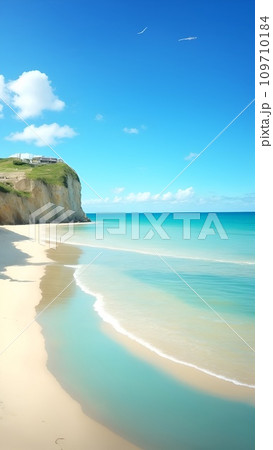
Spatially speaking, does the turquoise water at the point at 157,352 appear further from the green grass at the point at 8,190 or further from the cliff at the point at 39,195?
the cliff at the point at 39,195

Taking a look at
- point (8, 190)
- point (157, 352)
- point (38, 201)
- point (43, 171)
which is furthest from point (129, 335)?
point (43, 171)

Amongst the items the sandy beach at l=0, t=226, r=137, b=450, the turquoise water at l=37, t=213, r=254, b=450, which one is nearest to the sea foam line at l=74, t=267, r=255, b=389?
the turquoise water at l=37, t=213, r=254, b=450

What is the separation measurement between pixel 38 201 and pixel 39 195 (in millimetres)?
918

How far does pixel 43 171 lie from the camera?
5825 centimetres

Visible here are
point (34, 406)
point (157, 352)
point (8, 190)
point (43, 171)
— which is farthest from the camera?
point (43, 171)

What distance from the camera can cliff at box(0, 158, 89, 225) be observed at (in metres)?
41.3

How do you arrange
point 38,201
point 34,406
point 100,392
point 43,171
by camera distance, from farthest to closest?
point 43,171, point 38,201, point 100,392, point 34,406

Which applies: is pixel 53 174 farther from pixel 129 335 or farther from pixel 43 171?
pixel 129 335

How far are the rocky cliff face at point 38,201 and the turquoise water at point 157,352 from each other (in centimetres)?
3416

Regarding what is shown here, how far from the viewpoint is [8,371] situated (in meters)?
4.16

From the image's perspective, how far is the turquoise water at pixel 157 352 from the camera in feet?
10.9

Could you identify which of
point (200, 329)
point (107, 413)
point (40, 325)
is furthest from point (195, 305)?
point (107, 413)
